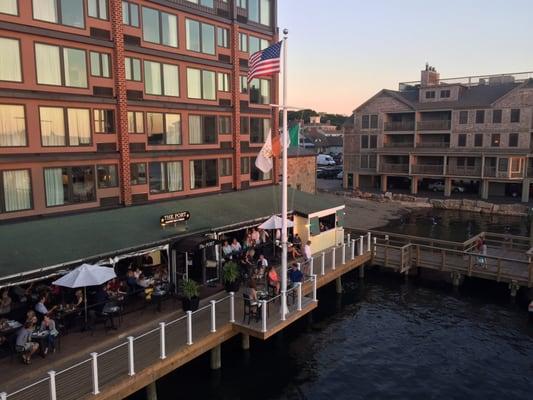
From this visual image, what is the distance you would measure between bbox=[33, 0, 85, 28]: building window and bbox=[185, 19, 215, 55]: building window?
7131 millimetres

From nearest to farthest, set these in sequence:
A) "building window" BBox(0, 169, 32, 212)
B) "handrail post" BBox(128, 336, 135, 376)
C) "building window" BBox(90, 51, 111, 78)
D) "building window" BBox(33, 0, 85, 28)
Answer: "handrail post" BBox(128, 336, 135, 376) → "building window" BBox(0, 169, 32, 212) → "building window" BBox(33, 0, 85, 28) → "building window" BBox(90, 51, 111, 78)

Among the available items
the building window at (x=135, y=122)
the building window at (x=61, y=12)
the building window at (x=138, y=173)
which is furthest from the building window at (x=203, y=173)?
the building window at (x=61, y=12)

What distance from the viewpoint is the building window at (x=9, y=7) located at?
1880 cm

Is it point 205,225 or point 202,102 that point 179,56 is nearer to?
point 202,102

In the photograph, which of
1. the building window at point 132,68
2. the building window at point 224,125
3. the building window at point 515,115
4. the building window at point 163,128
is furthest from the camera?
the building window at point 515,115

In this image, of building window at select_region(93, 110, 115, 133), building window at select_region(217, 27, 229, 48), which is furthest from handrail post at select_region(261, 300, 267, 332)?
building window at select_region(217, 27, 229, 48)

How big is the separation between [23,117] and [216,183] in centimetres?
1281

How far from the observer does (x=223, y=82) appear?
1198 inches

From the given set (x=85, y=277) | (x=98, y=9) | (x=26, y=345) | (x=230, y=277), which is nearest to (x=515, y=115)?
(x=230, y=277)

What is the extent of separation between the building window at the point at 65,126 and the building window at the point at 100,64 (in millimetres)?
1993

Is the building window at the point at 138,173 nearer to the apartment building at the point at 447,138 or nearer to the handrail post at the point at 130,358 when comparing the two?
the handrail post at the point at 130,358

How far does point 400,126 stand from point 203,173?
152ft

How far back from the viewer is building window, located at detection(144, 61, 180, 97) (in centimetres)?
2533

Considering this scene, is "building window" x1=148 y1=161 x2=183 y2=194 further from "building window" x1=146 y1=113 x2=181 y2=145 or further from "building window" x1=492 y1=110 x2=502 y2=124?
"building window" x1=492 y1=110 x2=502 y2=124
